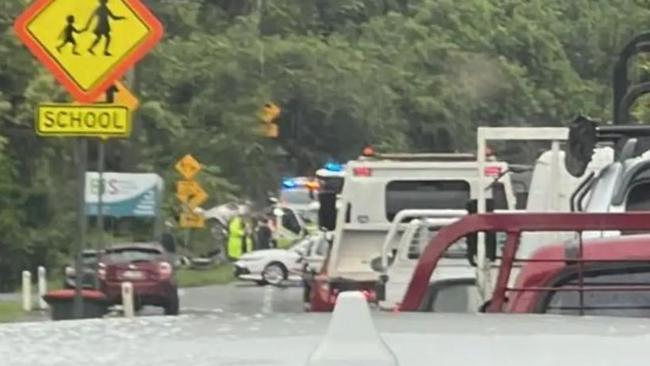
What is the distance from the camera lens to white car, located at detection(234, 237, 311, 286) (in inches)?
1630

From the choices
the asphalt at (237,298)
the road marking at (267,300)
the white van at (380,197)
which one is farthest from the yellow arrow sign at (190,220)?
the white van at (380,197)

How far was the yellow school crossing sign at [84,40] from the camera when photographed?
1300cm

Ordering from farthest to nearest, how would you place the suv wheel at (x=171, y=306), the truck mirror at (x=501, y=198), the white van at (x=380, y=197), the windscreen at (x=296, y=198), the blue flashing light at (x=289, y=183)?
1. the windscreen at (x=296, y=198)
2. the blue flashing light at (x=289, y=183)
3. the suv wheel at (x=171, y=306)
4. the white van at (x=380, y=197)
5. the truck mirror at (x=501, y=198)

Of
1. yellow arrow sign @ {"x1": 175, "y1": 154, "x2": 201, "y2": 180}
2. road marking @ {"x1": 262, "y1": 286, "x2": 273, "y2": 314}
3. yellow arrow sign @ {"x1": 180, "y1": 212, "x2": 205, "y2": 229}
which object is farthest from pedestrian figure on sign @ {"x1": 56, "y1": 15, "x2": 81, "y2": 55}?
yellow arrow sign @ {"x1": 180, "y1": 212, "x2": 205, "y2": 229}

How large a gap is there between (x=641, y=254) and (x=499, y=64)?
1874 inches

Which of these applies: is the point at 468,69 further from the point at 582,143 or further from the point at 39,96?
the point at 582,143

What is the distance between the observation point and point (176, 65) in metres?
46.5

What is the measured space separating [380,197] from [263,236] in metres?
33.1

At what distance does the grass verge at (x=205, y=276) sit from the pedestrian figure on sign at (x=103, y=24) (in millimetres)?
26841

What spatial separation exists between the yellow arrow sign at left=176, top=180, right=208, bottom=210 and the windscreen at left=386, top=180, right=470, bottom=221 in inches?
776

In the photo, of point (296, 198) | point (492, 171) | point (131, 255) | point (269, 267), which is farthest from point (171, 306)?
point (296, 198)

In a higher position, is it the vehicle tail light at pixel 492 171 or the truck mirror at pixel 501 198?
the vehicle tail light at pixel 492 171

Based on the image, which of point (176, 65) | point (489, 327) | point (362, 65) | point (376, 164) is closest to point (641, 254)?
point (489, 327)

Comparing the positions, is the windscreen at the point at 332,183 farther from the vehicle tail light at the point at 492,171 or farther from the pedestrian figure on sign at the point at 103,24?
the pedestrian figure on sign at the point at 103,24
